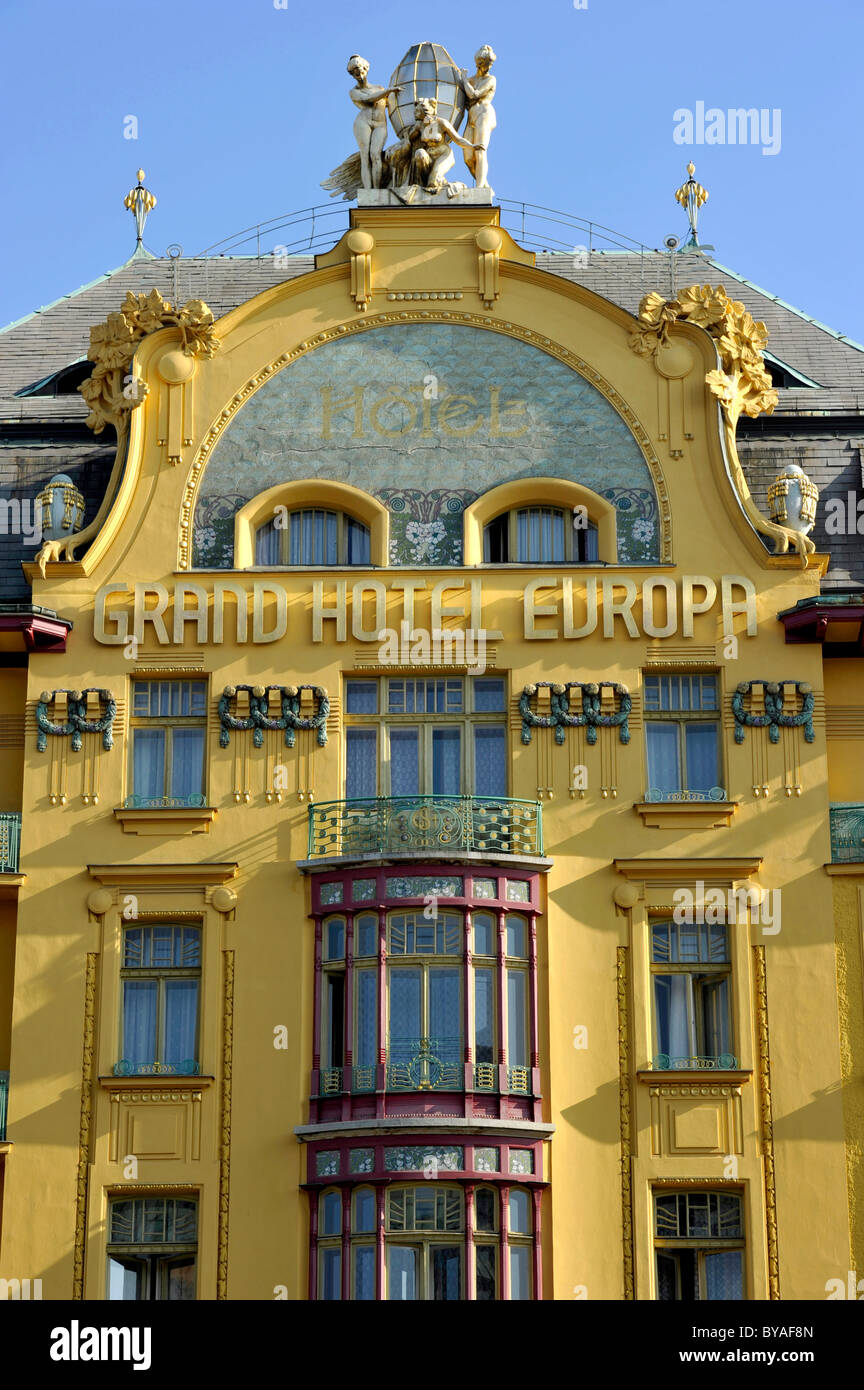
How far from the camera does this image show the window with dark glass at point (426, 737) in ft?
121

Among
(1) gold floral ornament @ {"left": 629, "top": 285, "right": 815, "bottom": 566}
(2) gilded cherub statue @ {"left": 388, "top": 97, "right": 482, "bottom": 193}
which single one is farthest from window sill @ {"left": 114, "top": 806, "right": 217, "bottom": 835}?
(2) gilded cherub statue @ {"left": 388, "top": 97, "right": 482, "bottom": 193}

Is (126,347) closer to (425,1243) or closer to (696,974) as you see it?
(696,974)

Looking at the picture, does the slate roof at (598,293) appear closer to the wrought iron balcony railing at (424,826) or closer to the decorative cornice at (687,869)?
the decorative cornice at (687,869)

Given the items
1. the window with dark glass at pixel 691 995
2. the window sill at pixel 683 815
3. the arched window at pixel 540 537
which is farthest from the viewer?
the arched window at pixel 540 537

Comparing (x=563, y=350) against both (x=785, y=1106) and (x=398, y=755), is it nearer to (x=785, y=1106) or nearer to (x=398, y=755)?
(x=398, y=755)

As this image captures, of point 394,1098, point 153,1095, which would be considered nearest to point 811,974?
point 394,1098

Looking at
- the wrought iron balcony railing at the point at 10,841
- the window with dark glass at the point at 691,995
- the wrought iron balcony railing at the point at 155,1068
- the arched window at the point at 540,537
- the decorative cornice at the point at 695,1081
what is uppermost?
the arched window at the point at 540,537

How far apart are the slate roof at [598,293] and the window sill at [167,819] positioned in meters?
4.19

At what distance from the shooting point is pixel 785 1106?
34.9 meters

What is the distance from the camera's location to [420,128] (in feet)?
130

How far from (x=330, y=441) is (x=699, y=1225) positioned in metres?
12.7

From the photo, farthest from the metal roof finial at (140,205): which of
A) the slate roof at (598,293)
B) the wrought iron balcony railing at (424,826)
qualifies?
the wrought iron balcony railing at (424,826)

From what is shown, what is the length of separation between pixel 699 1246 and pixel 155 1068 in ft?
25.6

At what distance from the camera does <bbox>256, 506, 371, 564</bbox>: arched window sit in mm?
38188
